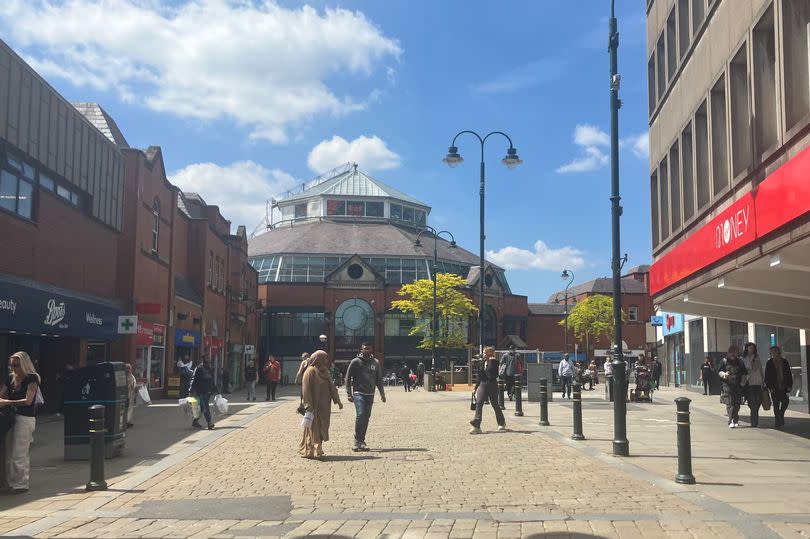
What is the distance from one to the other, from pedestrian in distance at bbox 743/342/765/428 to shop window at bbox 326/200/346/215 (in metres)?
72.5

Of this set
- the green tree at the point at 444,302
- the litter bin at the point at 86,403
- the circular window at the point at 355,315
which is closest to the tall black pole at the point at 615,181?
the litter bin at the point at 86,403

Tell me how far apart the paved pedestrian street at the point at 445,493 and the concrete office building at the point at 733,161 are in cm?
305

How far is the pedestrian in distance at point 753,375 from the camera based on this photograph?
15.9 meters

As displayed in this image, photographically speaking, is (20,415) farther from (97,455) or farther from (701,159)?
(701,159)

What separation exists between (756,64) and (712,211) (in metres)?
4.03

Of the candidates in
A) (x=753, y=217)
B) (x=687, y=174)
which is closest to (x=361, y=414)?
(x=753, y=217)

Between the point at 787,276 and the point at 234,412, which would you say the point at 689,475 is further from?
the point at 234,412

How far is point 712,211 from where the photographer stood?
55.9 feet

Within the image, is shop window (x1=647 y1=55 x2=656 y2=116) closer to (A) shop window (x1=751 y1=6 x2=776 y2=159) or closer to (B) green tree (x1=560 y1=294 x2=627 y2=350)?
(A) shop window (x1=751 y1=6 x2=776 y2=159)

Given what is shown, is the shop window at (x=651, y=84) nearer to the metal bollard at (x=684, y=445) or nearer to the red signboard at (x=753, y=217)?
the red signboard at (x=753, y=217)

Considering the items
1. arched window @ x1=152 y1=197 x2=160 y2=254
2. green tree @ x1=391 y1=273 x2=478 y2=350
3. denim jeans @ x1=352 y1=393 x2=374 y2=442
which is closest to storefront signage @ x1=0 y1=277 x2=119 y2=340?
arched window @ x1=152 y1=197 x2=160 y2=254

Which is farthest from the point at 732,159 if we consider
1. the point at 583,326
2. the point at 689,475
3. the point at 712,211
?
the point at 583,326

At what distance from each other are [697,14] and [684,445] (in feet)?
40.5

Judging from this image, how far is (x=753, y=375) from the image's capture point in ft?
52.1
